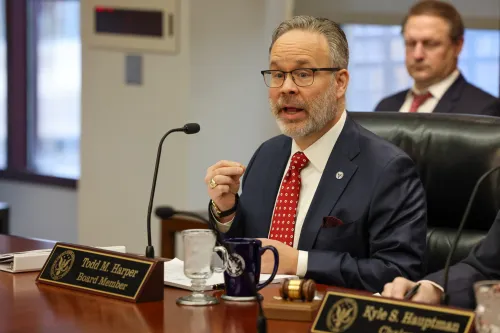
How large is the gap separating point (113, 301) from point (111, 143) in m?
3.19

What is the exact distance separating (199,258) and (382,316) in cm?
44

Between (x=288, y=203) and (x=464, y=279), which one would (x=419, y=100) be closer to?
(x=288, y=203)

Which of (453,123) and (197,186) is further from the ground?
(453,123)

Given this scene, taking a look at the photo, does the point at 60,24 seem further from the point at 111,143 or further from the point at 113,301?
the point at 113,301

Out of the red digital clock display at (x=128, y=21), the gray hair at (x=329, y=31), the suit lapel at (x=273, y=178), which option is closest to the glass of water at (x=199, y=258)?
the suit lapel at (x=273, y=178)

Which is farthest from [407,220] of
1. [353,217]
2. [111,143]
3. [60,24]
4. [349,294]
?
[60,24]

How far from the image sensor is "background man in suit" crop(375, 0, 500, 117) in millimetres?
4055

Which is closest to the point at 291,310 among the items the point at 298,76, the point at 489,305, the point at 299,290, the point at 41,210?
the point at 299,290

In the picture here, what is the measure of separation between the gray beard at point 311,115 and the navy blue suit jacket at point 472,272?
0.62 m

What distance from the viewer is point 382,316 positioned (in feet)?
5.60

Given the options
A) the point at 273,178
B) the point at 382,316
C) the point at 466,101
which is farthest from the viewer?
the point at 466,101

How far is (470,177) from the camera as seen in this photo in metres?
2.75

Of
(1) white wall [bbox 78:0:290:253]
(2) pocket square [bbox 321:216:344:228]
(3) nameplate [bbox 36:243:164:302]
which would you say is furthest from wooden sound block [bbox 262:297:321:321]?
(1) white wall [bbox 78:0:290:253]

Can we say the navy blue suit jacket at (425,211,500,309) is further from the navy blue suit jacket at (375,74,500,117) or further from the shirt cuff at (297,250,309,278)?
the navy blue suit jacket at (375,74,500,117)
